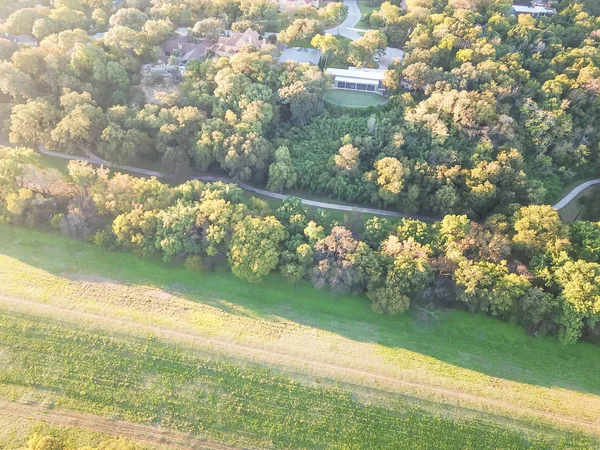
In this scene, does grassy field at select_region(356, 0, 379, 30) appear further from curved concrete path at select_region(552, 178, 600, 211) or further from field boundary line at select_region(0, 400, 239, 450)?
field boundary line at select_region(0, 400, 239, 450)

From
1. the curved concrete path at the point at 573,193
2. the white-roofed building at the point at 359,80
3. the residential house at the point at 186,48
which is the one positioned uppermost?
the residential house at the point at 186,48

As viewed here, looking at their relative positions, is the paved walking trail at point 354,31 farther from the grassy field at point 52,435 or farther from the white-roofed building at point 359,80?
the grassy field at point 52,435

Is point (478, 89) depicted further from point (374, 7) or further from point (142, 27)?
point (142, 27)

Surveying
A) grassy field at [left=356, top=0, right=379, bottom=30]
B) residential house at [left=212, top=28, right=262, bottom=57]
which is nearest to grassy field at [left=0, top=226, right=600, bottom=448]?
residential house at [left=212, top=28, right=262, bottom=57]

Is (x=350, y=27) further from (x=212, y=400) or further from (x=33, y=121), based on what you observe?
(x=212, y=400)

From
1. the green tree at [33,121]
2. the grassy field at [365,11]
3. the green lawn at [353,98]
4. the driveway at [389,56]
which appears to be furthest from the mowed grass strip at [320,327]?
the grassy field at [365,11]

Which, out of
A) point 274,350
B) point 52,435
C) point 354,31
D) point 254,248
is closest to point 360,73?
point 354,31

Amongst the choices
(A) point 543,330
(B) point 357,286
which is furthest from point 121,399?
(A) point 543,330
